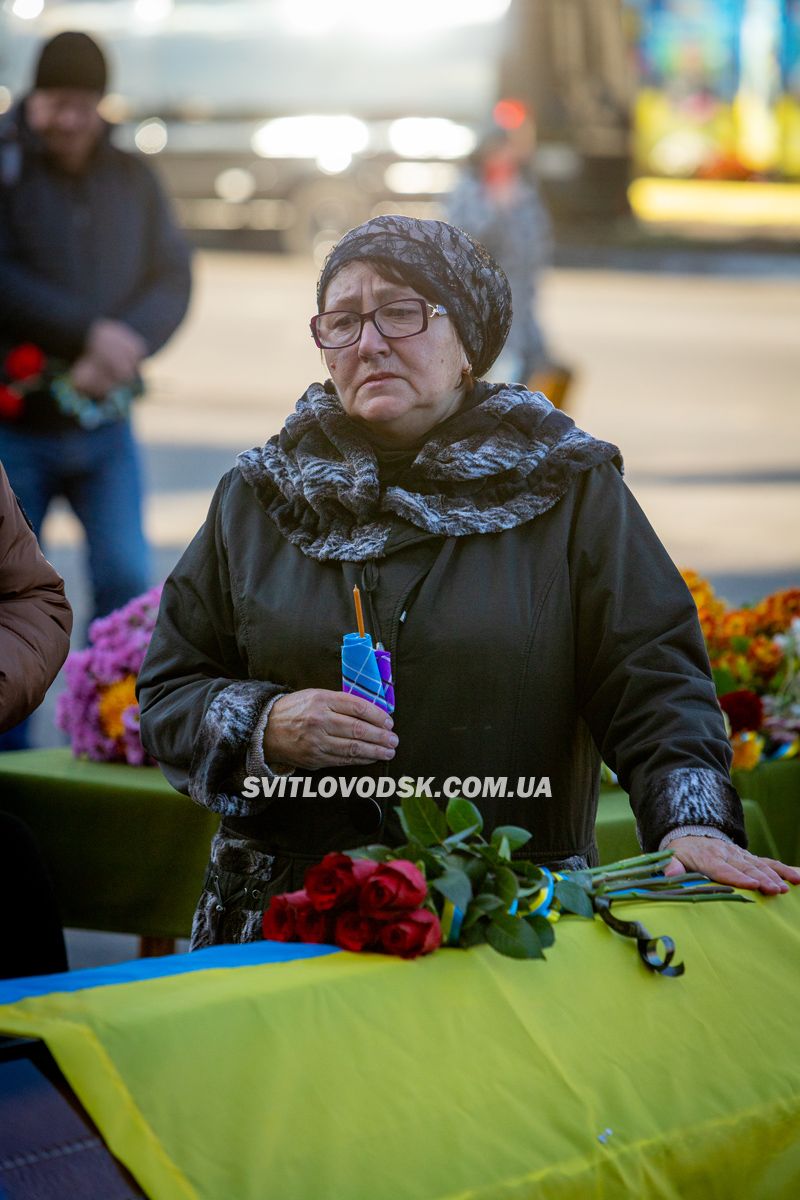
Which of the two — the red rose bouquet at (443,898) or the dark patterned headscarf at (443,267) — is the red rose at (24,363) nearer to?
the dark patterned headscarf at (443,267)

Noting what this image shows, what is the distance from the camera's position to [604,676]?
2611mm

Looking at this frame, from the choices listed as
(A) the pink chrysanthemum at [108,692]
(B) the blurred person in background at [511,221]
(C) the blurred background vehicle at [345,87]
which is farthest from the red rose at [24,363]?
(C) the blurred background vehicle at [345,87]

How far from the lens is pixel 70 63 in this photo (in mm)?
5387

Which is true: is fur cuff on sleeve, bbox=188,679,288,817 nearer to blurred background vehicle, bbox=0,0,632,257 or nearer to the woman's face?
the woman's face

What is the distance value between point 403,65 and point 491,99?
0.99 m

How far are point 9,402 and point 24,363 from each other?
0.46 feet

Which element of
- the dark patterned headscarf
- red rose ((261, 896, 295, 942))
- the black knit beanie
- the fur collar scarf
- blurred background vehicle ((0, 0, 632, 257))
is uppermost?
blurred background vehicle ((0, 0, 632, 257))

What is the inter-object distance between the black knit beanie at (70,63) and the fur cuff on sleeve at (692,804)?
3.67 m

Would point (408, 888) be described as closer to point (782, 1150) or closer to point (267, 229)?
point (782, 1150)

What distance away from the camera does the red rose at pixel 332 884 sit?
6.85 ft

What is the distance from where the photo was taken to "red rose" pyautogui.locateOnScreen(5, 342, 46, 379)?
5.46m

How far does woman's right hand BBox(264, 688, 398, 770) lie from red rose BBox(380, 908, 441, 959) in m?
0.51

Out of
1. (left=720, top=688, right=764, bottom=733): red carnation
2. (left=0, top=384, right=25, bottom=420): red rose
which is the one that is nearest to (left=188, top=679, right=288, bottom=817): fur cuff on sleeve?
(left=720, top=688, right=764, bottom=733): red carnation

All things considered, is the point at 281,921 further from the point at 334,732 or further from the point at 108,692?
the point at 108,692
